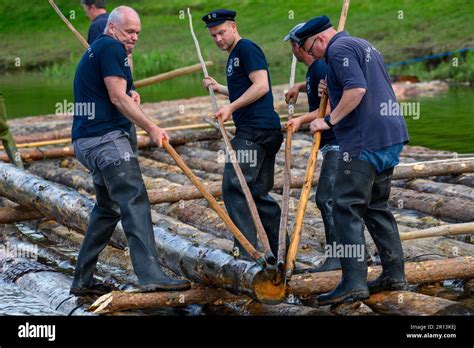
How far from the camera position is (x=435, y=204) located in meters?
12.2

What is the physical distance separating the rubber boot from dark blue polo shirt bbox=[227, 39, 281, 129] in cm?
152

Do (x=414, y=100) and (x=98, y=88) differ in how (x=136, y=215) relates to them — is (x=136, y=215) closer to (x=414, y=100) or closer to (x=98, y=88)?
(x=98, y=88)

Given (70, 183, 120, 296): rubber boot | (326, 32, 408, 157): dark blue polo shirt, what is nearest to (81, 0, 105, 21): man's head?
(70, 183, 120, 296): rubber boot

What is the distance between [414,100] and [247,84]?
→ 20694 mm

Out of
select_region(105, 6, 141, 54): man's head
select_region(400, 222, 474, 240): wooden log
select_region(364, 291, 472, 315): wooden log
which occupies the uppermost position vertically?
select_region(105, 6, 141, 54): man's head

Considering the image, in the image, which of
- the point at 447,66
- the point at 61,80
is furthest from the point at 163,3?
the point at 447,66

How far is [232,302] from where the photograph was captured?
9.24 meters

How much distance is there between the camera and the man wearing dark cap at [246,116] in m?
10.1

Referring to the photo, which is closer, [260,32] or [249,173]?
[249,173]

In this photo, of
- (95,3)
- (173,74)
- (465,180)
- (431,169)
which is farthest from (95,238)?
(173,74)

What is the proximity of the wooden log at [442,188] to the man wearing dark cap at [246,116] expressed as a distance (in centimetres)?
321

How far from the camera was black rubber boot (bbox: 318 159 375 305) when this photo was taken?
28.6ft

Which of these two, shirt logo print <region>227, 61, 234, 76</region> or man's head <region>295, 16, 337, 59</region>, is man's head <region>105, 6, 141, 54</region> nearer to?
shirt logo print <region>227, 61, 234, 76</region>

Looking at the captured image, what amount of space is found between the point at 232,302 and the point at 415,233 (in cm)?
203
